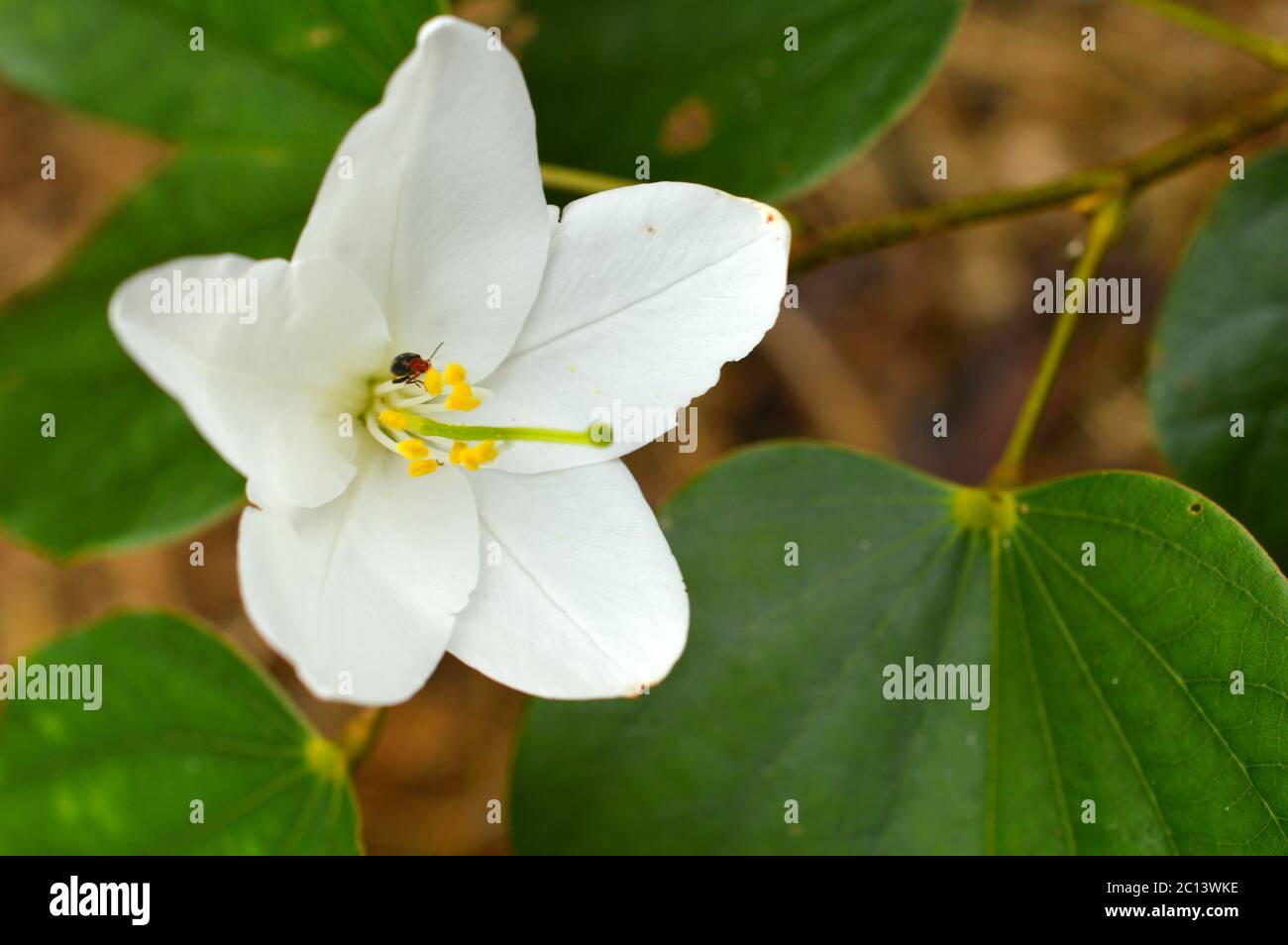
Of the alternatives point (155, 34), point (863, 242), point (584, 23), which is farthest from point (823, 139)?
point (155, 34)

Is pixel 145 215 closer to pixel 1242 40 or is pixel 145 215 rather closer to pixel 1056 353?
pixel 1056 353

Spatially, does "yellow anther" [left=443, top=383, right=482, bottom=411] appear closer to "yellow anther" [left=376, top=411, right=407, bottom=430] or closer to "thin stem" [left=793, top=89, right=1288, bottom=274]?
"yellow anther" [left=376, top=411, right=407, bottom=430]

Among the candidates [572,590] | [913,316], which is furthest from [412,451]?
[913,316]

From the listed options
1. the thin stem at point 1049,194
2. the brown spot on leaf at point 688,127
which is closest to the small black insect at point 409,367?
the thin stem at point 1049,194

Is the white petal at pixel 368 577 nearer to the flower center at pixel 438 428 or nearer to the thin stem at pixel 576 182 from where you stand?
the flower center at pixel 438 428

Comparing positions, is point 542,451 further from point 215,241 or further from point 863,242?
point 215,241
